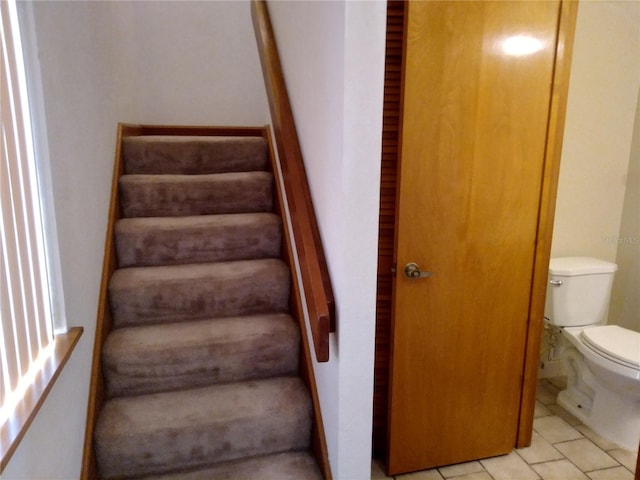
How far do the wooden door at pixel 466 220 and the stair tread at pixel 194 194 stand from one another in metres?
0.93

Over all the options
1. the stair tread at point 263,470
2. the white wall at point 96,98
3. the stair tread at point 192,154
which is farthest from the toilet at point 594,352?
the white wall at point 96,98

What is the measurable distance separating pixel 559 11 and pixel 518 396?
5.23ft

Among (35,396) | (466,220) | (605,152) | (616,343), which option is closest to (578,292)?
(616,343)

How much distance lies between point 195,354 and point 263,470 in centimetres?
49

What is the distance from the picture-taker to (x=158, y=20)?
3.02m

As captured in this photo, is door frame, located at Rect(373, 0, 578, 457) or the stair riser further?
door frame, located at Rect(373, 0, 578, 457)

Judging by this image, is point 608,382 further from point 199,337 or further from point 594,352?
point 199,337

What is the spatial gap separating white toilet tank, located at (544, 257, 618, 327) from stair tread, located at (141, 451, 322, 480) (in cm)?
152

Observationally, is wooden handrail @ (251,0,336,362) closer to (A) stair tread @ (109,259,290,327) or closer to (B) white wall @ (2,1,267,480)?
(A) stair tread @ (109,259,290,327)

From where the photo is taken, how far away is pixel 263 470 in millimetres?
1612

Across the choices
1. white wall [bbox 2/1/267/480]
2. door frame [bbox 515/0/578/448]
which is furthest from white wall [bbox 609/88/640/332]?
white wall [bbox 2/1/267/480]

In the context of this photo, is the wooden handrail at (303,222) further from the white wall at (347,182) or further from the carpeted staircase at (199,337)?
the carpeted staircase at (199,337)

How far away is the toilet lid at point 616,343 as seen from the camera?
2.04 meters

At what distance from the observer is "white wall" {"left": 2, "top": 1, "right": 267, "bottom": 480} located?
1.36m
